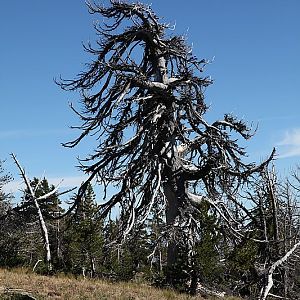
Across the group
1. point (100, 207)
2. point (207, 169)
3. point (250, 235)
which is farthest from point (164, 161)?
point (250, 235)

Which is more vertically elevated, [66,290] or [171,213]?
[171,213]

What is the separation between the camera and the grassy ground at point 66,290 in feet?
37.0

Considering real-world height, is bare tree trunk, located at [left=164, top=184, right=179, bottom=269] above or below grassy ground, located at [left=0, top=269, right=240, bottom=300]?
above

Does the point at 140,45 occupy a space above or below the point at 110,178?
above

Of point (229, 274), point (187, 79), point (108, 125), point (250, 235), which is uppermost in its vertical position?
point (187, 79)

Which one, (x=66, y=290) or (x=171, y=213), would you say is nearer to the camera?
(x=66, y=290)

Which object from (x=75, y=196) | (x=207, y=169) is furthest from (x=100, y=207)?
(x=207, y=169)

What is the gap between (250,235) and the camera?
1848 cm

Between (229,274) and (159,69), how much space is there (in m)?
7.35

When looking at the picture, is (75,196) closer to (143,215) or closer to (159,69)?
(143,215)

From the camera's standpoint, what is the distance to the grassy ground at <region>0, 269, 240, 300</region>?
1129 centimetres

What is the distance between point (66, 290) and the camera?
11922 mm

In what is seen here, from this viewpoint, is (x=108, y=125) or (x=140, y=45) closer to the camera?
(x=108, y=125)

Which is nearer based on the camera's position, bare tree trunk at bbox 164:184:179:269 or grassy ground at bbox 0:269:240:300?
grassy ground at bbox 0:269:240:300
